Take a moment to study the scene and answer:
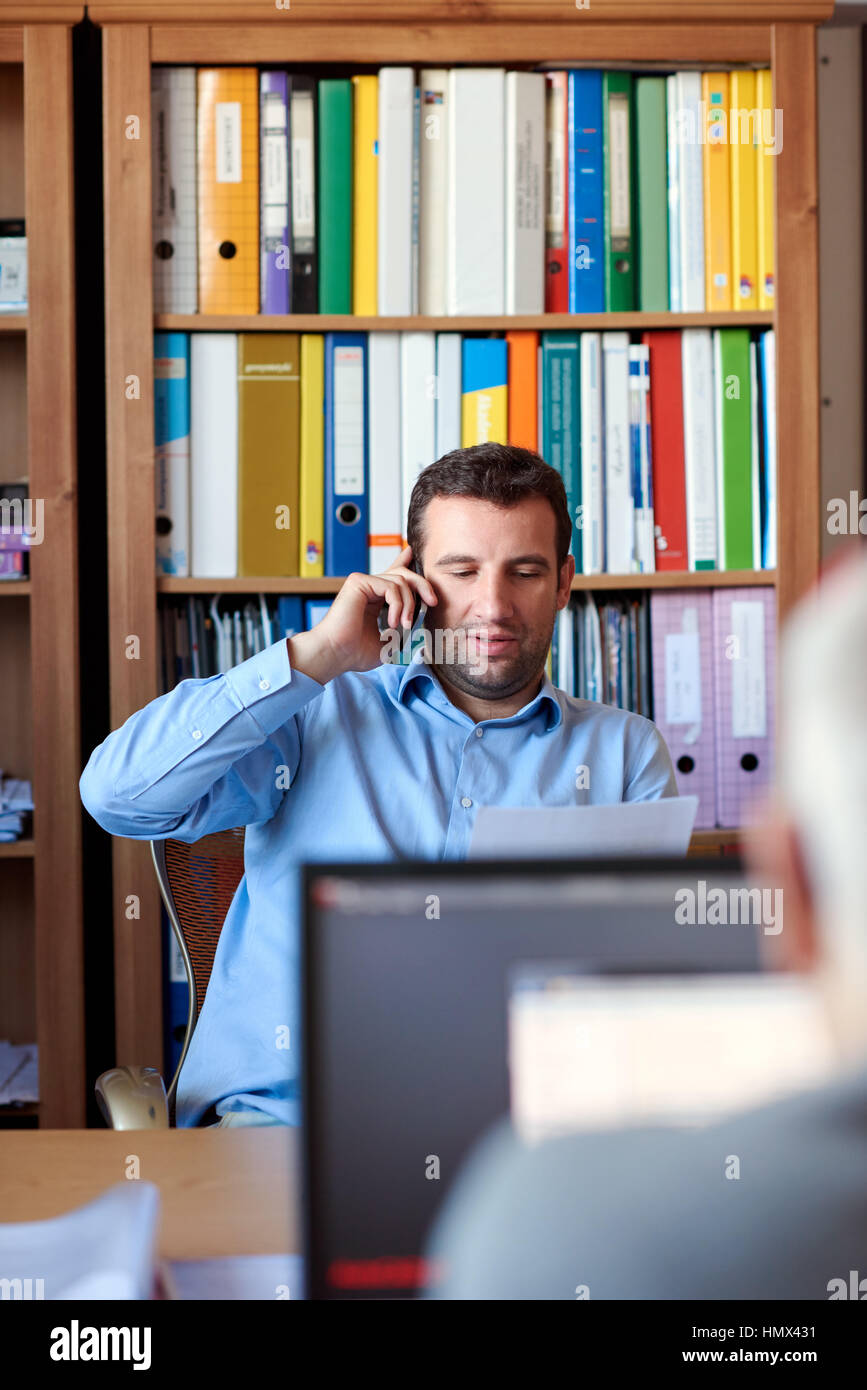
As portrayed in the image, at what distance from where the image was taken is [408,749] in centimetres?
161

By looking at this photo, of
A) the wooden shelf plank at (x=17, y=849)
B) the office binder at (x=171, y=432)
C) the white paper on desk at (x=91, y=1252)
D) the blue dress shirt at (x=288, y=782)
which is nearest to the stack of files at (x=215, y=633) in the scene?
the office binder at (x=171, y=432)

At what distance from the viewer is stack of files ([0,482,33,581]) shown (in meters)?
2.06

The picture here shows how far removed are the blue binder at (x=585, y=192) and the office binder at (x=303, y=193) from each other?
460 millimetres

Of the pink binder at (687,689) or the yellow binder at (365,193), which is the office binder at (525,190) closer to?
the yellow binder at (365,193)

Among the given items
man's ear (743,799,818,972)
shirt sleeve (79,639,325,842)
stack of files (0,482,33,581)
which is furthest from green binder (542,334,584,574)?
man's ear (743,799,818,972)

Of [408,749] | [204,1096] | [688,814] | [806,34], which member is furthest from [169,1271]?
[806,34]

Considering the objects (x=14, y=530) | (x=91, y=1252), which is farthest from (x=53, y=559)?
(x=91, y=1252)

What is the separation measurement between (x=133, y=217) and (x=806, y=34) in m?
1.23

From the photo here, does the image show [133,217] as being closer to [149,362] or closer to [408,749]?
[149,362]

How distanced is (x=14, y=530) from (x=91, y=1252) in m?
1.64

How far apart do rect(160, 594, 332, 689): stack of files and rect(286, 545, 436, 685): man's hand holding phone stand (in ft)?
1.66

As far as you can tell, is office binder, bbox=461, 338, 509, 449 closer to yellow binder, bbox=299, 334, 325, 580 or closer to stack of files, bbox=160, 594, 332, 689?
yellow binder, bbox=299, 334, 325, 580

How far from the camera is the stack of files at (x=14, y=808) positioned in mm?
2105

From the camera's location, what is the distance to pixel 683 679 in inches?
84.7
